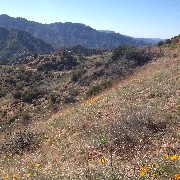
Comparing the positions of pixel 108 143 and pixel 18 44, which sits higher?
pixel 18 44

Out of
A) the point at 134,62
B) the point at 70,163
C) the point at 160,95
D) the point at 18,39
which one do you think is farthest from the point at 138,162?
the point at 18,39

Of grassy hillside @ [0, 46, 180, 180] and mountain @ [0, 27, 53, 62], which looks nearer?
grassy hillside @ [0, 46, 180, 180]

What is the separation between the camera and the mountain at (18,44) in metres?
142

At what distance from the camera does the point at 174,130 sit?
7918mm

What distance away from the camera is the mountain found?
14175 centimetres

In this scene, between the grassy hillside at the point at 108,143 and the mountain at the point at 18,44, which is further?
the mountain at the point at 18,44

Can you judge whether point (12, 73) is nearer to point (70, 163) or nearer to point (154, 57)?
point (154, 57)

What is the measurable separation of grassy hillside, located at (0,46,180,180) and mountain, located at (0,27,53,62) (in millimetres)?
124648

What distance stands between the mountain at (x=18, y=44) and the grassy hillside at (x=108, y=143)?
409ft

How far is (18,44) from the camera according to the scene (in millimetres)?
152875

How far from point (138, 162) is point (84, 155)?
2569mm

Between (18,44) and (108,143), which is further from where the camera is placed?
(18,44)

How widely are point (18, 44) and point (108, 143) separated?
14924 centimetres

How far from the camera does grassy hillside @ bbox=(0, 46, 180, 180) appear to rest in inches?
213
